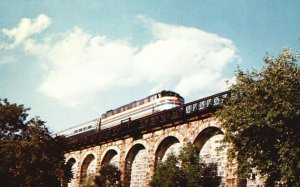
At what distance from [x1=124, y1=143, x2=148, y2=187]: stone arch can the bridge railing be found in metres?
1.30

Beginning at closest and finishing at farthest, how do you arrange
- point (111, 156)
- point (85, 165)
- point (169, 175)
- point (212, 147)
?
point (169, 175) < point (212, 147) < point (111, 156) < point (85, 165)

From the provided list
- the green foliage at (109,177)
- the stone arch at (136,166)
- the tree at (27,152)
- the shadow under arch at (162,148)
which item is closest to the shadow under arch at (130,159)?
the stone arch at (136,166)

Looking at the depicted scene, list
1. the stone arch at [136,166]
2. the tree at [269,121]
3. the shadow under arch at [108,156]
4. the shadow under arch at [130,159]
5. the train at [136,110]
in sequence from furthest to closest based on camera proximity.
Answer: the shadow under arch at [108,156] < the train at [136,110] < the shadow under arch at [130,159] < the stone arch at [136,166] < the tree at [269,121]

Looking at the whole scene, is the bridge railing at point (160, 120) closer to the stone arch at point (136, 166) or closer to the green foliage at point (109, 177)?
the stone arch at point (136, 166)

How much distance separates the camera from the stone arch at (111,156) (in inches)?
1156

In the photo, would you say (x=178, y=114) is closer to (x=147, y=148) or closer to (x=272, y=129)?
(x=147, y=148)

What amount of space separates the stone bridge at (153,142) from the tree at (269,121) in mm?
1714

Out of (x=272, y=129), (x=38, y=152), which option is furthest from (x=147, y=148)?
(x=272, y=129)

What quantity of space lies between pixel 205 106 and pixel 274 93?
7.03 meters

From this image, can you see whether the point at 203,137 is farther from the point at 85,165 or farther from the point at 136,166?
the point at 85,165

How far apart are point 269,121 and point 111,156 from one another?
19348 mm

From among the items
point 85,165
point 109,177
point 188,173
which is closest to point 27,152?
point 109,177

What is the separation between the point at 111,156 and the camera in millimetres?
30734

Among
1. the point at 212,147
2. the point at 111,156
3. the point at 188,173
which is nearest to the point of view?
the point at 188,173
